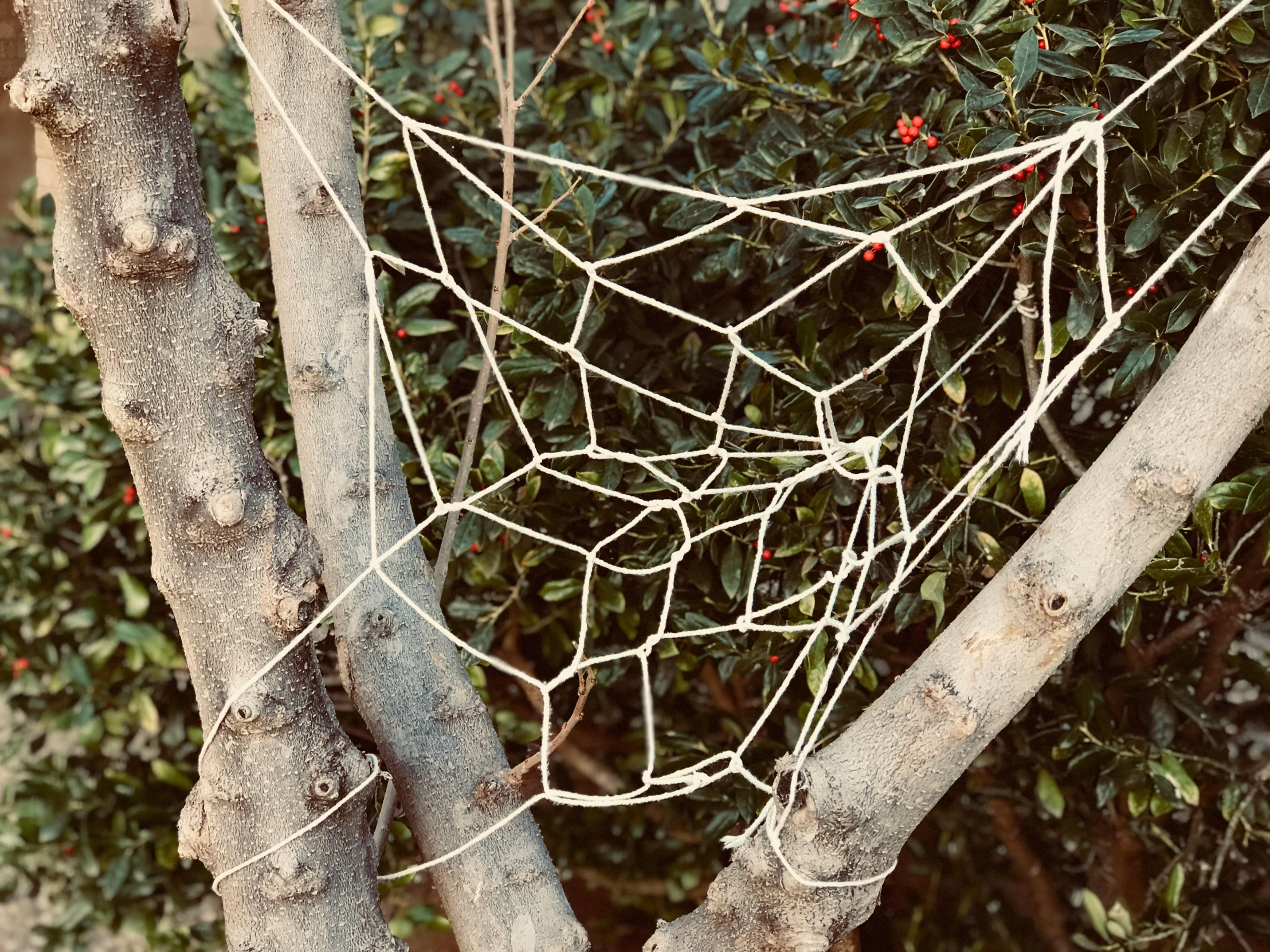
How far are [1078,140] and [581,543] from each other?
0.64 meters

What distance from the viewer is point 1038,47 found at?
33.1 inches

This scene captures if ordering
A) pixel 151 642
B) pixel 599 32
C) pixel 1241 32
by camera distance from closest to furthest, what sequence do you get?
pixel 1241 32 < pixel 151 642 < pixel 599 32

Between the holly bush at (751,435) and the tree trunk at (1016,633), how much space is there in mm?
149

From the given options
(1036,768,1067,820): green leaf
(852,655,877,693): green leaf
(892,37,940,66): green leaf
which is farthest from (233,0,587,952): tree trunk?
(1036,768,1067,820): green leaf

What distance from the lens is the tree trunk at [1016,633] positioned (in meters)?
0.68

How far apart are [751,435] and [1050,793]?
55cm

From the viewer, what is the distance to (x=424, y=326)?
1.11 m

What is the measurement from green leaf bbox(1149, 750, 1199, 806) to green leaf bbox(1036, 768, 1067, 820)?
135mm

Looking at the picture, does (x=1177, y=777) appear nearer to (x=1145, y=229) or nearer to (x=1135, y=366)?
(x=1135, y=366)

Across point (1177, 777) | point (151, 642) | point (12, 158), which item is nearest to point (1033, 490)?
point (1177, 777)

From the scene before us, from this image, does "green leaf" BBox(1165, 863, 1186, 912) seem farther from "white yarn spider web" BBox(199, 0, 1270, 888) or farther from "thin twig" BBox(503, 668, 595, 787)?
"thin twig" BBox(503, 668, 595, 787)

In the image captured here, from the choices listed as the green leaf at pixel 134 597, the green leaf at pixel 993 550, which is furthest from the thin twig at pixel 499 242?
the green leaf at pixel 134 597

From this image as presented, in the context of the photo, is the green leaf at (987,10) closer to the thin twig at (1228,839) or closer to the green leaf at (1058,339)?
the green leaf at (1058,339)

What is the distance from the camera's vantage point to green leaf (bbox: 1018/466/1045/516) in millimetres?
913
